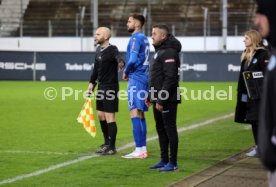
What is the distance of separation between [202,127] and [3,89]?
13729 millimetres

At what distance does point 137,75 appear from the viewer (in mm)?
10883

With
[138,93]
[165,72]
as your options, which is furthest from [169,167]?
[138,93]

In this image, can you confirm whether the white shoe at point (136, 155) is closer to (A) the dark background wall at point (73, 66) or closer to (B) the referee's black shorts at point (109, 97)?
(B) the referee's black shorts at point (109, 97)

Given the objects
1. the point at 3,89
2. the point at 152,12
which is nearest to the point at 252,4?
the point at 152,12

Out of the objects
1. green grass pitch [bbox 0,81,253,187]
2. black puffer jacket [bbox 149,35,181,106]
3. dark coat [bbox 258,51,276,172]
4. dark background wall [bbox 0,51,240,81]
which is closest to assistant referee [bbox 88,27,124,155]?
green grass pitch [bbox 0,81,253,187]

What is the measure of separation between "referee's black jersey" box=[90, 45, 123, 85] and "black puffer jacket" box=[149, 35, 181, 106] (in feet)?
5.71

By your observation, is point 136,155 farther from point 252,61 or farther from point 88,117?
point 252,61

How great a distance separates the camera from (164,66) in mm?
9477

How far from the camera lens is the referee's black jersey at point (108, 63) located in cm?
1133

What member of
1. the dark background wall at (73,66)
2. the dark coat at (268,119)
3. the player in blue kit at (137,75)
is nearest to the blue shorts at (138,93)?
A: the player in blue kit at (137,75)

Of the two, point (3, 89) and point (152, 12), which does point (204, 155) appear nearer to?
point (3, 89)

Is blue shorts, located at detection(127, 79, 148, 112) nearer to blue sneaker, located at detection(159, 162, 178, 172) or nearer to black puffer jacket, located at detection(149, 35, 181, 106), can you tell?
black puffer jacket, located at detection(149, 35, 181, 106)

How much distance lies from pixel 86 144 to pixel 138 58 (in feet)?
7.83

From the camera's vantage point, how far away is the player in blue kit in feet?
35.3
